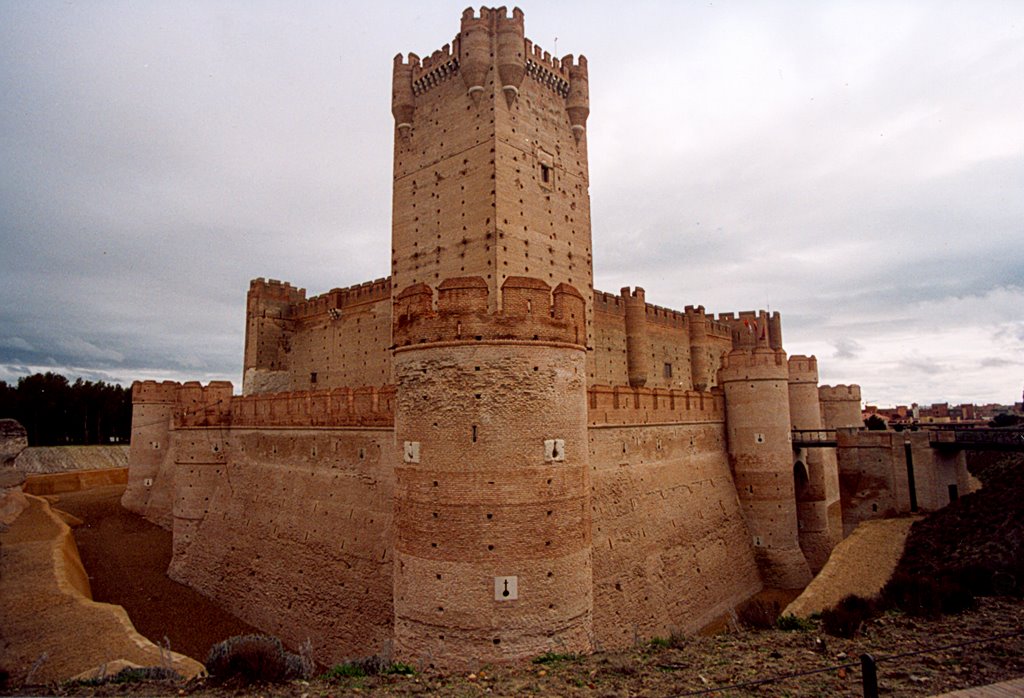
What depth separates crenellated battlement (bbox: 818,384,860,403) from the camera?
85.4ft

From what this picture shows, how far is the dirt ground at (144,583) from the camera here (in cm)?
1530

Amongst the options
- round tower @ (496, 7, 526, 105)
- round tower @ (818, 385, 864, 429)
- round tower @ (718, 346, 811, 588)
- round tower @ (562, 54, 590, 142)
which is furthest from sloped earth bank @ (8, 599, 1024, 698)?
round tower @ (818, 385, 864, 429)

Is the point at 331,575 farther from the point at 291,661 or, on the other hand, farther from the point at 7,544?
the point at 7,544

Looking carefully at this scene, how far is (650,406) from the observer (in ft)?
54.0

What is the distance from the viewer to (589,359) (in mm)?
19047

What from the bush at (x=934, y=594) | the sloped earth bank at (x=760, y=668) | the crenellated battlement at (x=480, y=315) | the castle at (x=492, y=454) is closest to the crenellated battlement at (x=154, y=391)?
the castle at (x=492, y=454)

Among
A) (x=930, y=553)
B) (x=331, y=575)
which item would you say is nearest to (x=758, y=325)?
(x=930, y=553)

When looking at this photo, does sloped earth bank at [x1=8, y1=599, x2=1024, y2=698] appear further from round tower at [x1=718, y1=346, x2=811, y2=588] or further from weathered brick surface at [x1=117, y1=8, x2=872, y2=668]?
round tower at [x1=718, y1=346, x2=811, y2=588]

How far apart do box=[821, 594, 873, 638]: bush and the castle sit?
11.6ft

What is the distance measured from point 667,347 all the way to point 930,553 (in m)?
16.7

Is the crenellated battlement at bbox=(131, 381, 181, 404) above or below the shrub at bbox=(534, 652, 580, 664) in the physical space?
above

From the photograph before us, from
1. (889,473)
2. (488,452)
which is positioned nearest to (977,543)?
(889,473)

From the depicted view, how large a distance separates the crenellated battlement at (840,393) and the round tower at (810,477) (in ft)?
9.51

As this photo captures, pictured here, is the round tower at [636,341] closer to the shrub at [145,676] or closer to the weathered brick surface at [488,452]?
the weathered brick surface at [488,452]
